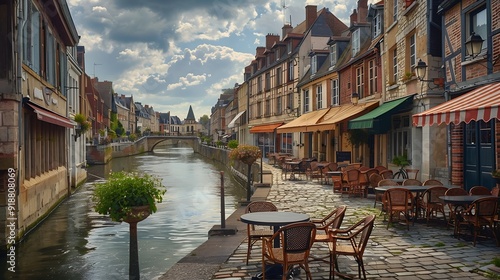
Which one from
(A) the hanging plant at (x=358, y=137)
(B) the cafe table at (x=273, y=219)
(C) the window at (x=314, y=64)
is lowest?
(B) the cafe table at (x=273, y=219)

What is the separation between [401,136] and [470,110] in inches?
336

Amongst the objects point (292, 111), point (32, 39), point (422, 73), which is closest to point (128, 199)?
point (32, 39)

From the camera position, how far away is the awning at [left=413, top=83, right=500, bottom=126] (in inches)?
264

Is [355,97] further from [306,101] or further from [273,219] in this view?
[273,219]

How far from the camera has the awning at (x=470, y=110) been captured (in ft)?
22.0

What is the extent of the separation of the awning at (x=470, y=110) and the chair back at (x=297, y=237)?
12.0 feet

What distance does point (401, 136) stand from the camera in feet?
50.9

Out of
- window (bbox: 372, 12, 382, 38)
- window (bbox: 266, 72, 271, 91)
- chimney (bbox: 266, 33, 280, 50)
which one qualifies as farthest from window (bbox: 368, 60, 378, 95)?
chimney (bbox: 266, 33, 280, 50)

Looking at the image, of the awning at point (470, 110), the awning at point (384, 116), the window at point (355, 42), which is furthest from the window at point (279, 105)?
the awning at point (470, 110)

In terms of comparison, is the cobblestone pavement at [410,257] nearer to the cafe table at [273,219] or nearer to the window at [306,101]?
the cafe table at [273,219]

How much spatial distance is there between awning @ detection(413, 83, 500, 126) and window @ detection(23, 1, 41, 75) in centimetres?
924

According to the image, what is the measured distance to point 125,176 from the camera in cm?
617

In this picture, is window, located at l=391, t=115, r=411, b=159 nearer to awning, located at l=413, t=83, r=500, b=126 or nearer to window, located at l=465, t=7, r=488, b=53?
window, located at l=465, t=7, r=488, b=53

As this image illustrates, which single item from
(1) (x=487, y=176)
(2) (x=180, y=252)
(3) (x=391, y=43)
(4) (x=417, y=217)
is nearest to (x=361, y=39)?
(3) (x=391, y=43)
